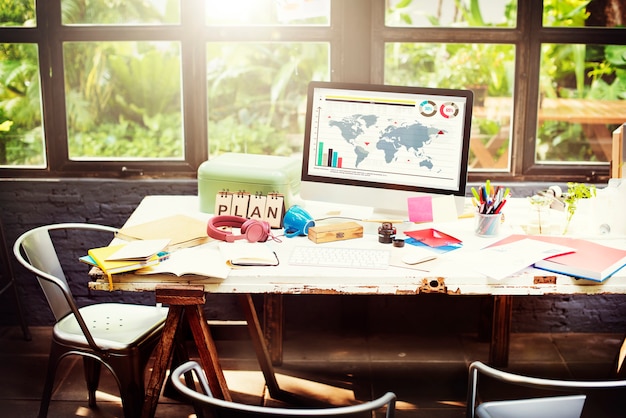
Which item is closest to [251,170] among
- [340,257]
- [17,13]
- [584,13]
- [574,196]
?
[340,257]

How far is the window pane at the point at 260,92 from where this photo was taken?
3.47m

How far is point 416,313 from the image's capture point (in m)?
3.71

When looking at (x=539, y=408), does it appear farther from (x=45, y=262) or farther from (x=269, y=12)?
(x=269, y=12)

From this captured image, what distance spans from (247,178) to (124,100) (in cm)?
99

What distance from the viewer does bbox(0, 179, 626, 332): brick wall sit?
3.58m

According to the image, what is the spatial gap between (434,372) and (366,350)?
350mm

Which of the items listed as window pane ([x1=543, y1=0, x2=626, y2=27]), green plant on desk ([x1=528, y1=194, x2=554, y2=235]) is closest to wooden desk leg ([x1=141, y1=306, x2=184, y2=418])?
green plant on desk ([x1=528, y1=194, x2=554, y2=235])

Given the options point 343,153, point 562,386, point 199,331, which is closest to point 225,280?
point 199,331

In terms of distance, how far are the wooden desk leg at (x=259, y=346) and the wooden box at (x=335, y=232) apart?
19.3 inches

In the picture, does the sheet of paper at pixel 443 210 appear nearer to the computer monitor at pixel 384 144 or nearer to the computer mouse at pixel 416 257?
the computer monitor at pixel 384 144

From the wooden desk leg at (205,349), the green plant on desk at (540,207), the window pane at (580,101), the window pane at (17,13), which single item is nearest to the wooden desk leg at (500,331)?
the green plant on desk at (540,207)

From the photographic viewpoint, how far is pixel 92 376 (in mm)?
3002

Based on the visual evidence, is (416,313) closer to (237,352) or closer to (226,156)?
(237,352)

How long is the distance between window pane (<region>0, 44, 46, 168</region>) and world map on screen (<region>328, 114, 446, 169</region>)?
1.53m
